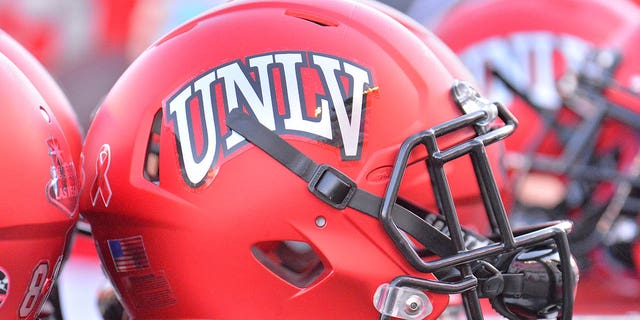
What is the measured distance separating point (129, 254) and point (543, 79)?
1744 millimetres

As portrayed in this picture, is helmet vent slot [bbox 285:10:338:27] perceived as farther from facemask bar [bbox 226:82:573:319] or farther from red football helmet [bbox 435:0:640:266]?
red football helmet [bbox 435:0:640:266]

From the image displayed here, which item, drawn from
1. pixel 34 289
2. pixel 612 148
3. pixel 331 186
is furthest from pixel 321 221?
pixel 612 148

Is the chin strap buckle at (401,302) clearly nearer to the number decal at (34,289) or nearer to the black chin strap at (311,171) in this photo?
the black chin strap at (311,171)

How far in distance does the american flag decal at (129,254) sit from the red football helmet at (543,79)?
1.52 metres

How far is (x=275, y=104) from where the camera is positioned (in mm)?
1267

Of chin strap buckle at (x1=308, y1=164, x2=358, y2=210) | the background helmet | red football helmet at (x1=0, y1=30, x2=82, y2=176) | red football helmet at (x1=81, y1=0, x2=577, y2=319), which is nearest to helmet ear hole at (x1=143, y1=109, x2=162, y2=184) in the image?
red football helmet at (x1=81, y1=0, x2=577, y2=319)

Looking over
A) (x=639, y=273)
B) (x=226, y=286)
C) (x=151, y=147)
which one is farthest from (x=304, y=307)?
(x=639, y=273)

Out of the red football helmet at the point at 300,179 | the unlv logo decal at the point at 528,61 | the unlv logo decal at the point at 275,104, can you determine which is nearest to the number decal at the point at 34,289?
the red football helmet at the point at 300,179

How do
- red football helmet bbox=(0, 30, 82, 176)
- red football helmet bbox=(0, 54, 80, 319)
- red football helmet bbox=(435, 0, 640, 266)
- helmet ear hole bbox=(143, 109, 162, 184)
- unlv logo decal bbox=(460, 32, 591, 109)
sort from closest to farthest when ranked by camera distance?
1. red football helmet bbox=(0, 54, 80, 319)
2. helmet ear hole bbox=(143, 109, 162, 184)
3. red football helmet bbox=(0, 30, 82, 176)
4. red football helmet bbox=(435, 0, 640, 266)
5. unlv logo decal bbox=(460, 32, 591, 109)

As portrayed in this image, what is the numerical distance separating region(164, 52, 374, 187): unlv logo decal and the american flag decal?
4.8 inches

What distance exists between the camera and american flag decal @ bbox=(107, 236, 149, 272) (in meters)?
1.32

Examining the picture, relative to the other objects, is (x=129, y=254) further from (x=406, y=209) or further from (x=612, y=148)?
(x=612, y=148)

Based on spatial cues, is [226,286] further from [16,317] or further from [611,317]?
[611,317]

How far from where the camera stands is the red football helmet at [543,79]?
8.62ft
